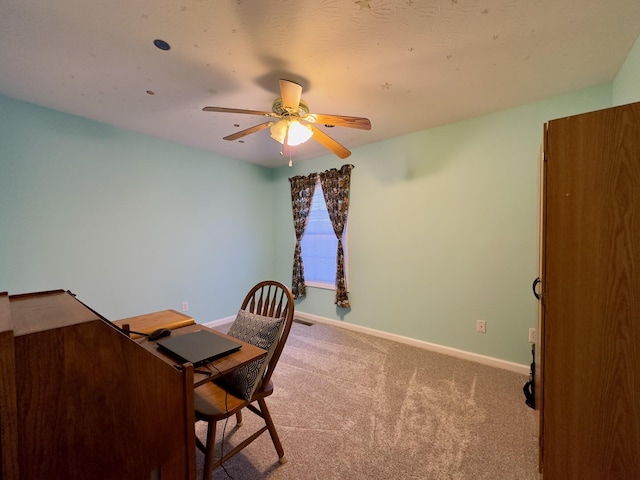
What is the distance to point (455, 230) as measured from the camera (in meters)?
2.67

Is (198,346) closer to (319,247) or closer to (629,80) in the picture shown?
(319,247)

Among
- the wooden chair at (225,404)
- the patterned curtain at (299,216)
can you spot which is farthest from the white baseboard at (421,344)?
the wooden chair at (225,404)

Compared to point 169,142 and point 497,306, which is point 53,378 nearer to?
point 497,306

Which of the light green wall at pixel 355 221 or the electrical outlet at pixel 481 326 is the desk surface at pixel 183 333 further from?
the electrical outlet at pixel 481 326

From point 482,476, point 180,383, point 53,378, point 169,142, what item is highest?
point 169,142

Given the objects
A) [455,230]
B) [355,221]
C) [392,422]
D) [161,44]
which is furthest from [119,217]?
[455,230]

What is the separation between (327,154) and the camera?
3645 mm

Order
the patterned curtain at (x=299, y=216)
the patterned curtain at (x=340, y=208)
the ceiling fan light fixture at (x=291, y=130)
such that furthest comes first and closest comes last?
1. the patterned curtain at (x=299, y=216)
2. the patterned curtain at (x=340, y=208)
3. the ceiling fan light fixture at (x=291, y=130)

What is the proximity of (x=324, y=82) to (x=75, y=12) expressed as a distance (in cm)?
142

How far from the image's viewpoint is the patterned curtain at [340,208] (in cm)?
342

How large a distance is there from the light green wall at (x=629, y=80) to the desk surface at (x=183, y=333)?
258cm

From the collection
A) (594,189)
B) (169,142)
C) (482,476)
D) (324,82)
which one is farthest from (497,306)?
(169,142)

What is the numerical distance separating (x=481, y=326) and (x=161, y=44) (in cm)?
336

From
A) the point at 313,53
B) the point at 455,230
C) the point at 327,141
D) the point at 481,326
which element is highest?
the point at 313,53
